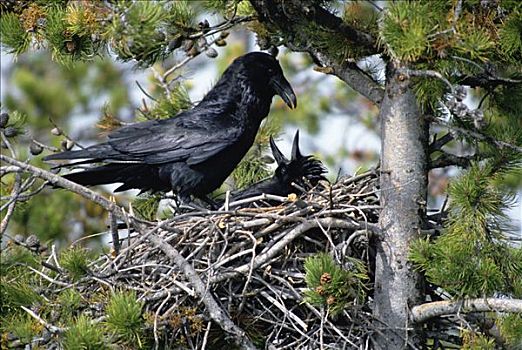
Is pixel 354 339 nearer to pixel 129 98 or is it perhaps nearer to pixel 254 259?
pixel 254 259

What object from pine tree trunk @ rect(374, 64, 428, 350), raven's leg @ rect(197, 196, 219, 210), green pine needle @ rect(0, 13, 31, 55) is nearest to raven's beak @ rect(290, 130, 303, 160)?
raven's leg @ rect(197, 196, 219, 210)

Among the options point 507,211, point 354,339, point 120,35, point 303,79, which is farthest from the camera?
point 303,79

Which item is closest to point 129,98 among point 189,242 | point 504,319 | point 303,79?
point 303,79

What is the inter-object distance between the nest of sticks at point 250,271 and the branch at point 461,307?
256 mm

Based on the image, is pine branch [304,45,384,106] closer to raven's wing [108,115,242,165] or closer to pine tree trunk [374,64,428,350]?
pine tree trunk [374,64,428,350]

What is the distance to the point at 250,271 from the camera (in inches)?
197

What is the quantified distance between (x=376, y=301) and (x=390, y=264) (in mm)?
189

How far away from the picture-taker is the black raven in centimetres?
641

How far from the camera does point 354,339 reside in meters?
5.07

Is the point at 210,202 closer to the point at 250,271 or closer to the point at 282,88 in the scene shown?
the point at 282,88

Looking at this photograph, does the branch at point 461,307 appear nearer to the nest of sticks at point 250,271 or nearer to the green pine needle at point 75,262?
the nest of sticks at point 250,271

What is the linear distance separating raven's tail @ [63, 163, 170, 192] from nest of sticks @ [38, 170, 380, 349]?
2.68 feet

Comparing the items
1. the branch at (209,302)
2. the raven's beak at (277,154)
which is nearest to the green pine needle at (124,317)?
the branch at (209,302)

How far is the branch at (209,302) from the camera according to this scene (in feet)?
15.0
